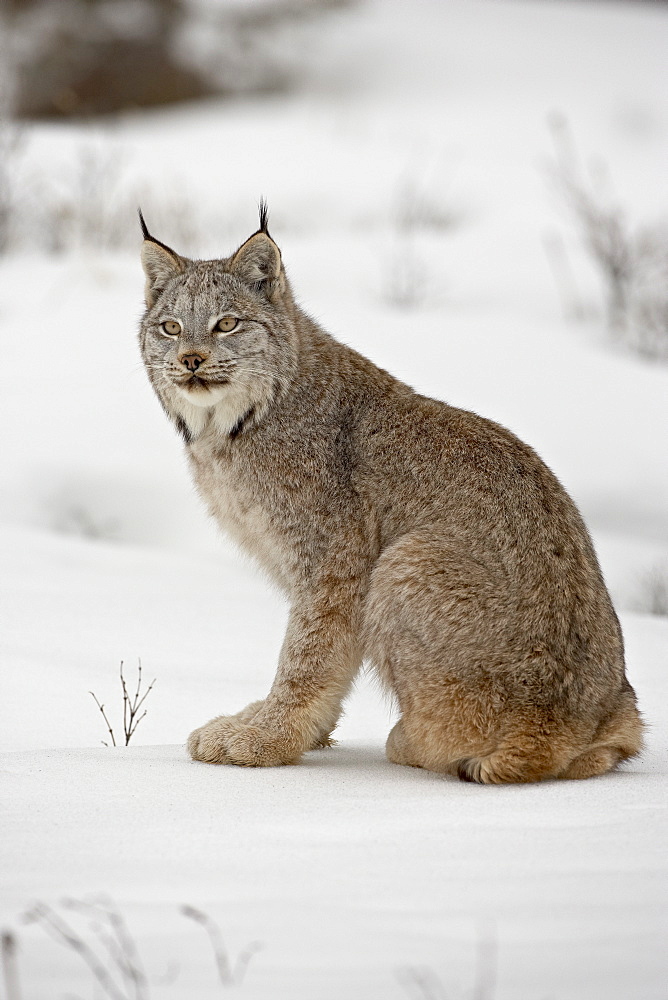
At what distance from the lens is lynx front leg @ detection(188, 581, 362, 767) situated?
4281 mm

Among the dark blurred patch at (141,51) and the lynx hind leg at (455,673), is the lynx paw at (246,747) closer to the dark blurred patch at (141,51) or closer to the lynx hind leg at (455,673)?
the lynx hind leg at (455,673)

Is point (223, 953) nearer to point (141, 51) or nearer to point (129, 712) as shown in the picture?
point (129, 712)

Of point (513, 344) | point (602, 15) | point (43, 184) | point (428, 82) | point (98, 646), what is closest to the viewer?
point (98, 646)

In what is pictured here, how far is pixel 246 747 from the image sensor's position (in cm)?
427

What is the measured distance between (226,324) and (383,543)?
39.0 inches

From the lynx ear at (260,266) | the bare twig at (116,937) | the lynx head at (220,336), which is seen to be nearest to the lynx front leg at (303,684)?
the lynx head at (220,336)

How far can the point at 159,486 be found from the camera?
836 centimetres

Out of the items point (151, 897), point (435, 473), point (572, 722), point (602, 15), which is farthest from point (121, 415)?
point (602, 15)

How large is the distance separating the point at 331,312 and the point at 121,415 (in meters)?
2.72

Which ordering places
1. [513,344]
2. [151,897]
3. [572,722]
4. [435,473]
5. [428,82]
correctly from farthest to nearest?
[428,82]
[513,344]
[435,473]
[572,722]
[151,897]

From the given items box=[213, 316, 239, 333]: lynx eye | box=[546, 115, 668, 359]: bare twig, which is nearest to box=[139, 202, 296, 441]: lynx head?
box=[213, 316, 239, 333]: lynx eye

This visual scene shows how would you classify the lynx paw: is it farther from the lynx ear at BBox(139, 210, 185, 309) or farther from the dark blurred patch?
the dark blurred patch

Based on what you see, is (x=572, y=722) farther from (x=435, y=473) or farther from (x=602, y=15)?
(x=602, y=15)

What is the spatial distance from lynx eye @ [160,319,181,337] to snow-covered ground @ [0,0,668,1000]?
1497mm
